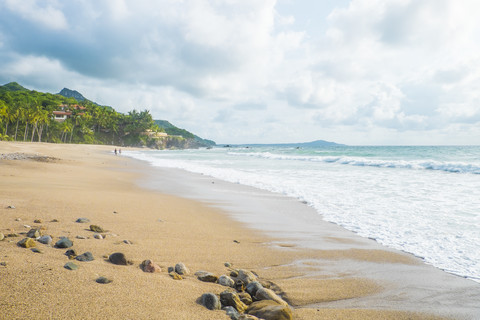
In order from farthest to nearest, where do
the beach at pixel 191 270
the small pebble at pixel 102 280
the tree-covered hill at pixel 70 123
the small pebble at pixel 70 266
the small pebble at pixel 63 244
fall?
the tree-covered hill at pixel 70 123, the small pebble at pixel 63 244, the small pebble at pixel 70 266, the small pebble at pixel 102 280, the beach at pixel 191 270

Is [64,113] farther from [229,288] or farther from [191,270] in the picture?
[229,288]

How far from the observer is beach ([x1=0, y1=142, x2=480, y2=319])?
211 centimetres

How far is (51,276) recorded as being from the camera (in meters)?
2.28

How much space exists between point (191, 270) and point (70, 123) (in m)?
89.6

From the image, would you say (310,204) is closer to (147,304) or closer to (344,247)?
(344,247)

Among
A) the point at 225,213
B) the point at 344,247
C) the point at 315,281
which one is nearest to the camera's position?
the point at 315,281

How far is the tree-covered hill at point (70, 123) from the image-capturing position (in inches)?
2412

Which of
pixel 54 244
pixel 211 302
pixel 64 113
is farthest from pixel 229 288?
pixel 64 113

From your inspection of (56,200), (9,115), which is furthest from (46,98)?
(56,200)

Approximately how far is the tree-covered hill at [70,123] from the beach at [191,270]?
65.3 m

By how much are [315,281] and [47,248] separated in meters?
3.18

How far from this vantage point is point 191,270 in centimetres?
319

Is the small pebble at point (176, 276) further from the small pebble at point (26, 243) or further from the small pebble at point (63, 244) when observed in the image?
the small pebble at point (26, 243)

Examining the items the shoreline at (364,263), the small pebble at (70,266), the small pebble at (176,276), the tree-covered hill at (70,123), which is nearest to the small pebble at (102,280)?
the small pebble at (70,266)
